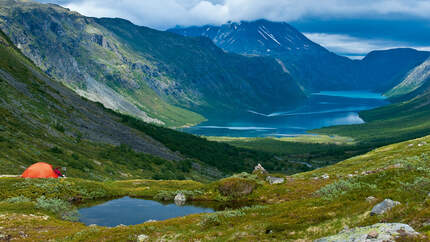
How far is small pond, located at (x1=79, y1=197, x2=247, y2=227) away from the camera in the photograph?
3897 centimetres

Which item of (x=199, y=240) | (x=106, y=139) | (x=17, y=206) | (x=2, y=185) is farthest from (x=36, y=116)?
(x=199, y=240)

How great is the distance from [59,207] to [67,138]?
90.5 meters

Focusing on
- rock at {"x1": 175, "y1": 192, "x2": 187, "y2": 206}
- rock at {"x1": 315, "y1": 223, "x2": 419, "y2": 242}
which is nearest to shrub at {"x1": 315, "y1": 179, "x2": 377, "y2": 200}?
rock at {"x1": 315, "y1": 223, "x2": 419, "y2": 242}

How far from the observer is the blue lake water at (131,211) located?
3891 centimetres

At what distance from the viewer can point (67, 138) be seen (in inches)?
4857

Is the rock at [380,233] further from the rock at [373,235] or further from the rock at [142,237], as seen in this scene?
the rock at [142,237]

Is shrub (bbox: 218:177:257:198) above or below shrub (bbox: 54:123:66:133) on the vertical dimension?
below

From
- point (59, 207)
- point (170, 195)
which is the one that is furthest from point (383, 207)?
point (59, 207)

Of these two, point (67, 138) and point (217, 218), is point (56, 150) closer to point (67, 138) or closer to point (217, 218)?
point (67, 138)

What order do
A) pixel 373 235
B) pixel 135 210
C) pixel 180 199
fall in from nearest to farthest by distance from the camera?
pixel 373 235
pixel 135 210
pixel 180 199

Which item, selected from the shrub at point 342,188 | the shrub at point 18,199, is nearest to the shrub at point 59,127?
the shrub at point 18,199

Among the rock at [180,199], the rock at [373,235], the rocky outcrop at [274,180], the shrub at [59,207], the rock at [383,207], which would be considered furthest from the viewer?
the rocky outcrop at [274,180]

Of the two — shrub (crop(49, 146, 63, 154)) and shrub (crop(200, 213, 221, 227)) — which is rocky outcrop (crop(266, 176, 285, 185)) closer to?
shrub (crop(200, 213, 221, 227))

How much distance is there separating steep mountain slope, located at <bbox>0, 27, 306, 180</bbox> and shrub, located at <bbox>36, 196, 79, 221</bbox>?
30930mm
